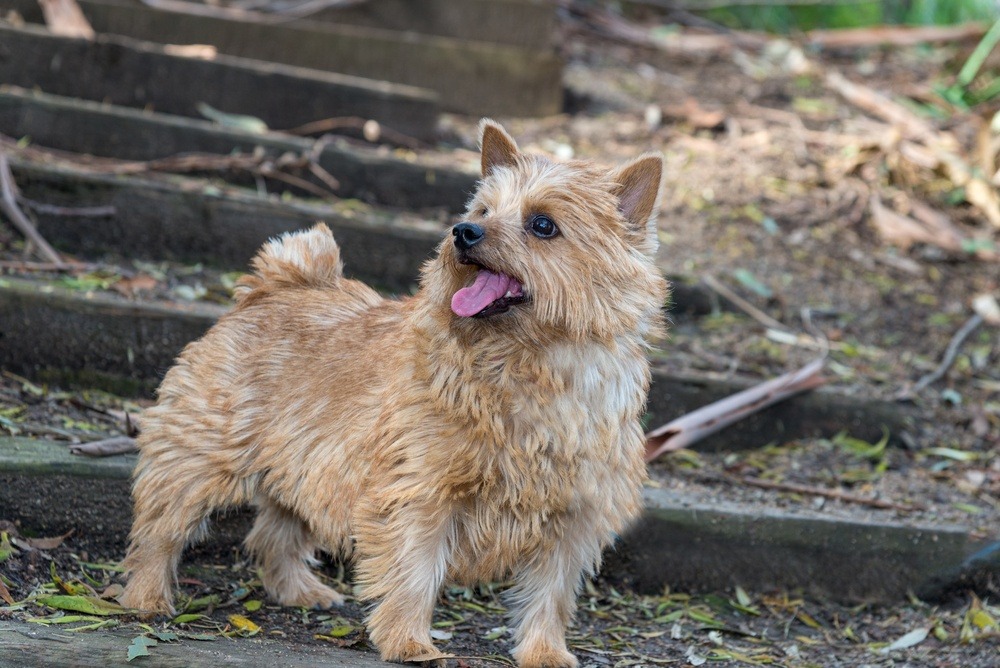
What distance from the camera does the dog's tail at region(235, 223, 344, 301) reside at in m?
4.12

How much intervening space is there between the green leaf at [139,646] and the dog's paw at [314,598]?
89 centimetres

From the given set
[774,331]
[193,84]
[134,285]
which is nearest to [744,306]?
[774,331]

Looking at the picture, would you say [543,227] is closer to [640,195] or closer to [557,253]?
[557,253]

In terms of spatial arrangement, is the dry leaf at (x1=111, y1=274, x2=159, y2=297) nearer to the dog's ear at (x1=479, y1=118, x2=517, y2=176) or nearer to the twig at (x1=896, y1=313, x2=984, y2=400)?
the dog's ear at (x1=479, y1=118, x2=517, y2=176)

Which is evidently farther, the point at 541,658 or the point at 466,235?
the point at 541,658

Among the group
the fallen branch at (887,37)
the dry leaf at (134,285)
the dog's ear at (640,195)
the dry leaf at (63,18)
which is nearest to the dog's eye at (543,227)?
the dog's ear at (640,195)

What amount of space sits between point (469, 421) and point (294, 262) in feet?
3.91

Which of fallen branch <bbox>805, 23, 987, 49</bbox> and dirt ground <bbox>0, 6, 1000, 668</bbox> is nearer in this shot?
dirt ground <bbox>0, 6, 1000, 668</bbox>

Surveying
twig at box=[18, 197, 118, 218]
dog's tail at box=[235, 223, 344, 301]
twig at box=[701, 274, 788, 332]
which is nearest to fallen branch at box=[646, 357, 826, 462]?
twig at box=[701, 274, 788, 332]

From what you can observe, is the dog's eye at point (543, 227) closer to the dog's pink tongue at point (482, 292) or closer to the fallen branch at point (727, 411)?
the dog's pink tongue at point (482, 292)

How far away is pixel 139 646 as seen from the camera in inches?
120

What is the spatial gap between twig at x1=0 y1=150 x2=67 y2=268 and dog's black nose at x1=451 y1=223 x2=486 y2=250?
2.55m

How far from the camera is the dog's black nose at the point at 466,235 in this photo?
3.15 meters

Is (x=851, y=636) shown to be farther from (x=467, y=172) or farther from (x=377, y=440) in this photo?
(x=467, y=172)
